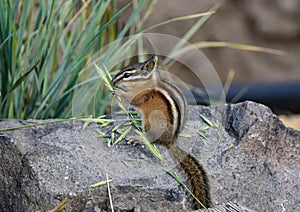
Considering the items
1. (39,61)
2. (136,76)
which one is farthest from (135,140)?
(39,61)

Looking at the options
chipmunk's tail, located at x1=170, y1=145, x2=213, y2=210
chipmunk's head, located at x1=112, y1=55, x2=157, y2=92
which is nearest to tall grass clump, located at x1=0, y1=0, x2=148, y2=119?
chipmunk's head, located at x1=112, y1=55, x2=157, y2=92

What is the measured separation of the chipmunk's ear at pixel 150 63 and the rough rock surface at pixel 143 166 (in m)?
0.33

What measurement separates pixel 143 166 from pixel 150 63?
375 mm

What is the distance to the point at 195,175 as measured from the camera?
272 centimetres

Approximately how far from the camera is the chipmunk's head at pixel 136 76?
269cm

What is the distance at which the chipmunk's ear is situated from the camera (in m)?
2.68

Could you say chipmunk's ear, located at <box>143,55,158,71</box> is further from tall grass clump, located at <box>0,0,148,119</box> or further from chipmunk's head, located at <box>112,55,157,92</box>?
tall grass clump, located at <box>0,0,148,119</box>

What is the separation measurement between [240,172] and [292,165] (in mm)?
338

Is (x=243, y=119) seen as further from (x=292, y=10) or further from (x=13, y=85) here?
(x=292, y=10)

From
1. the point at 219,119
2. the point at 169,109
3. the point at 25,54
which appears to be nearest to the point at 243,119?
the point at 219,119

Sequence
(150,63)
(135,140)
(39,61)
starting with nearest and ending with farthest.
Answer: (150,63)
(135,140)
(39,61)

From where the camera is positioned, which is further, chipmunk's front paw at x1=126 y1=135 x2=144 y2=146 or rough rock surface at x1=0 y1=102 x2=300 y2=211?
chipmunk's front paw at x1=126 y1=135 x2=144 y2=146

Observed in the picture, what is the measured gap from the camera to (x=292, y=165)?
10.0 feet

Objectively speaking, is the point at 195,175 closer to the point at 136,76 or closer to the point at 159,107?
the point at 159,107
